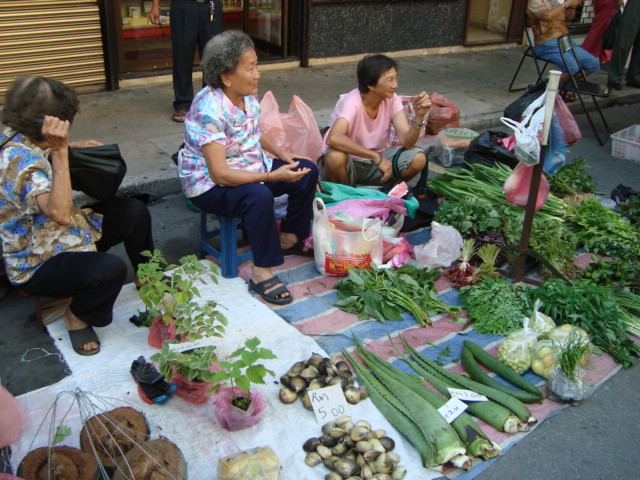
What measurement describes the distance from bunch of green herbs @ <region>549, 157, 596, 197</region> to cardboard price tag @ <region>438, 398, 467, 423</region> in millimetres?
2746

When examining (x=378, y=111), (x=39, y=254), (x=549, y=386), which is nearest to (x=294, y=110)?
(x=378, y=111)

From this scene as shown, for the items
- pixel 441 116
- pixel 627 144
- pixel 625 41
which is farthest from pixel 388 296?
pixel 625 41

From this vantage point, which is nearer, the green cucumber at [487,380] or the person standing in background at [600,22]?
the green cucumber at [487,380]

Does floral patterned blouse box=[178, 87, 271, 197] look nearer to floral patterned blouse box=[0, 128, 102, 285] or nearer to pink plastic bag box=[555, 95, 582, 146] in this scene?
floral patterned blouse box=[0, 128, 102, 285]

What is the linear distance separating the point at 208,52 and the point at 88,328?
5.15ft

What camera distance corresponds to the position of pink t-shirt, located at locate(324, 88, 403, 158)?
4293mm

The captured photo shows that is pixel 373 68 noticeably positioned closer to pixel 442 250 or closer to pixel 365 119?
pixel 365 119

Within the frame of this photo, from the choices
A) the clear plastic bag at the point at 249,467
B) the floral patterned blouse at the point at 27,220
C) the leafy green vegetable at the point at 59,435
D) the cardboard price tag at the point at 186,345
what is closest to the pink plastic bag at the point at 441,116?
the floral patterned blouse at the point at 27,220

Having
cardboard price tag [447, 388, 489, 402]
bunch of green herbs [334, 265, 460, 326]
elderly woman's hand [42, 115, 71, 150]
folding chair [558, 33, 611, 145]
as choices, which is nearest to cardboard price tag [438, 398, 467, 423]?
cardboard price tag [447, 388, 489, 402]

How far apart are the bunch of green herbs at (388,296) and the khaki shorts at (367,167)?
981mm

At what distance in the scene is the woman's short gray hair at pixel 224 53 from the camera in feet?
11.0

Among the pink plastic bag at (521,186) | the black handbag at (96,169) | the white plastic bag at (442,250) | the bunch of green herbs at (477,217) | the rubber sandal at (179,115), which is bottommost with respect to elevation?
the white plastic bag at (442,250)

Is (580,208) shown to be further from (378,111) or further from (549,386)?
(549,386)

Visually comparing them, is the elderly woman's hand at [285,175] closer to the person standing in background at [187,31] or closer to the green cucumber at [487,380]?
the green cucumber at [487,380]
